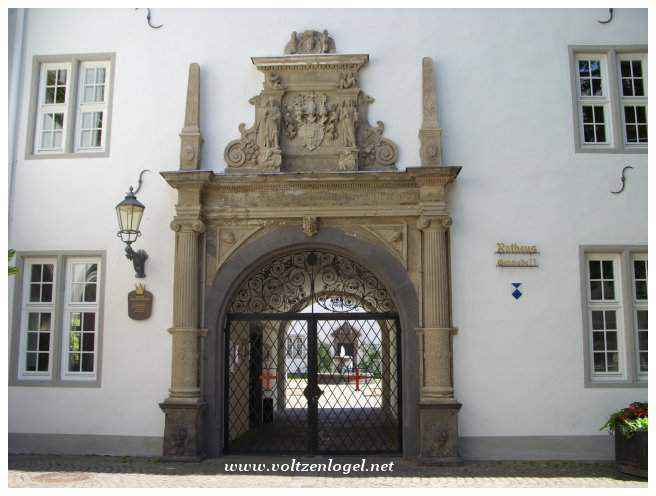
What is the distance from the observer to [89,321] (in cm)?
964

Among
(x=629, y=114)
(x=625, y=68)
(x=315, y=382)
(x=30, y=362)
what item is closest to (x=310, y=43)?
(x=625, y=68)

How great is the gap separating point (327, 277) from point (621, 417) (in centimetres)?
421

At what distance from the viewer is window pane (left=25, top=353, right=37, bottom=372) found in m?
9.66

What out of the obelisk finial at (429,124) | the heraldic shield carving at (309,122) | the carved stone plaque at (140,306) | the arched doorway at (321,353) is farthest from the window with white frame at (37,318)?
the obelisk finial at (429,124)

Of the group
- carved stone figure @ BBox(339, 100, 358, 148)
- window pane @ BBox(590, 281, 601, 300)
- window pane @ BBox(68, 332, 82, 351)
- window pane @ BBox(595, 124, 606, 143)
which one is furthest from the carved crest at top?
window pane @ BBox(68, 332, 82, 351)

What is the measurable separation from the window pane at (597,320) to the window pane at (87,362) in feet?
23.2

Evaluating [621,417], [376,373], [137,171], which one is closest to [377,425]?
[376,373]

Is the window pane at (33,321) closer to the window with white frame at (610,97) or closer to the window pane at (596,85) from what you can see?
the window with white frame at (610,97)

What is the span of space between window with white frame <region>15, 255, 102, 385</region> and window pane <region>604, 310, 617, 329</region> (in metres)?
7.11

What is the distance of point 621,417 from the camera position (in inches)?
329

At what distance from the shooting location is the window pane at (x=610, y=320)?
930 cm
